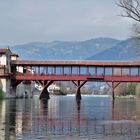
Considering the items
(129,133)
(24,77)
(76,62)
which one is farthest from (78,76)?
(129,133)

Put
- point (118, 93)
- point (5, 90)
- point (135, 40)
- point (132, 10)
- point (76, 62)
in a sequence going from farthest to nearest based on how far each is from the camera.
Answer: point (118, 93)
point (76, 62)
point (5, 90)
point (135, 40)
point (132, 10)

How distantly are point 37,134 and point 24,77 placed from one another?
82.0 m

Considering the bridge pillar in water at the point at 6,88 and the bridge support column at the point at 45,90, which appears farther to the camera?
the bridge support column at the point at 45,90

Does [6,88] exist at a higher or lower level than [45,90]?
higher

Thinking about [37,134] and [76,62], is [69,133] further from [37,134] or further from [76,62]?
[76,62]

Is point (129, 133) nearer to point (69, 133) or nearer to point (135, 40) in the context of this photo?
point (69, 133)

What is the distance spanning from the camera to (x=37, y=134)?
73.7ft

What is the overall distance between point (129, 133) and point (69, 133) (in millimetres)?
2649

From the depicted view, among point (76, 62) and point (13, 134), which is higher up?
point (76, 62)

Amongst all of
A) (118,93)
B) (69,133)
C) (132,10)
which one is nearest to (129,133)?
(69,133)

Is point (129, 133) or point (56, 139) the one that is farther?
point (129, 133)

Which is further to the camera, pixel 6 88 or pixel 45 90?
pixel 45 90

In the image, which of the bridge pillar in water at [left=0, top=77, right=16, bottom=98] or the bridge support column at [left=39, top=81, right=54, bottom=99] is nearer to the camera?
the bridge pillar in water at [left=0, top=77, right=16, bottom=98]

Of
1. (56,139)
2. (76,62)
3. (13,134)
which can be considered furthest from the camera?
(76,62)
